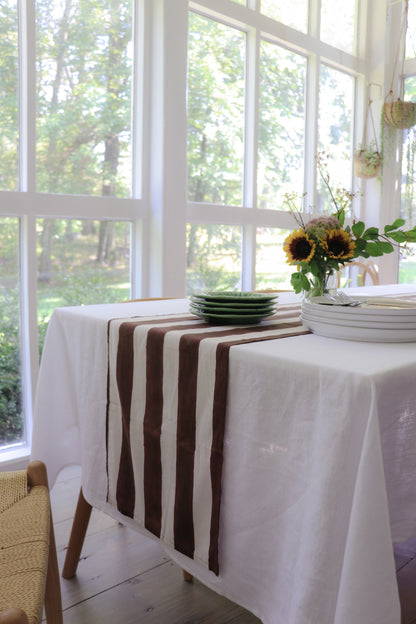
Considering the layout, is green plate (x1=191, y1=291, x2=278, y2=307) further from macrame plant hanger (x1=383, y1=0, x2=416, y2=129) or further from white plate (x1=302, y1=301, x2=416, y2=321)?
macrame plant hanger (x1=383, y1=0, x2=416, y2=129)

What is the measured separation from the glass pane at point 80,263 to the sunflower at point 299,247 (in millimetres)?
1370

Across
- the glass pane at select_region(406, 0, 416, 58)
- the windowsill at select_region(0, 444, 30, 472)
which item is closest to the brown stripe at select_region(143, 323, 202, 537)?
the windowsill at select_region(0, 444, 30, 472)

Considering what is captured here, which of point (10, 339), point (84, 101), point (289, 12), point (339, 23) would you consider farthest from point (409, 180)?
point (10, 339)

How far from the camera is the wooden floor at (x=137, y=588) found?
4.91 feet

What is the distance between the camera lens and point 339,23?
3.95 meters

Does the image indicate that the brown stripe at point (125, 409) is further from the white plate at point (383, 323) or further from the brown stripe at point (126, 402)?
the white plate at point (383, 323)

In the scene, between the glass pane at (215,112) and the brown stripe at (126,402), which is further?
the glass pane at (215,112)

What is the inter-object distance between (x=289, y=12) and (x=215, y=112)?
976mm

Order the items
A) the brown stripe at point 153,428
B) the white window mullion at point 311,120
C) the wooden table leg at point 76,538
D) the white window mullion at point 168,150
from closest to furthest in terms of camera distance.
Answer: the brown stripe at point 153,428 < the wooden table leg at point 76,538 < the white window mullion at point 168,150 < the white window mullion at point 311,120

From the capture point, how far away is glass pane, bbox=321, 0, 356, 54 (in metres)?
3.81

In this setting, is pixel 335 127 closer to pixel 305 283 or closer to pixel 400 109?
pixel 400 109

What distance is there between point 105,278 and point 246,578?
174cm

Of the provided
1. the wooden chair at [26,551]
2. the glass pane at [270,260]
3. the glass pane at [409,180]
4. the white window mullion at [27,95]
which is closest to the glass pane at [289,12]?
the glass pane at [409,180]

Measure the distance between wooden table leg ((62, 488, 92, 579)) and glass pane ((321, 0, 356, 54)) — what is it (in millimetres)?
3335
